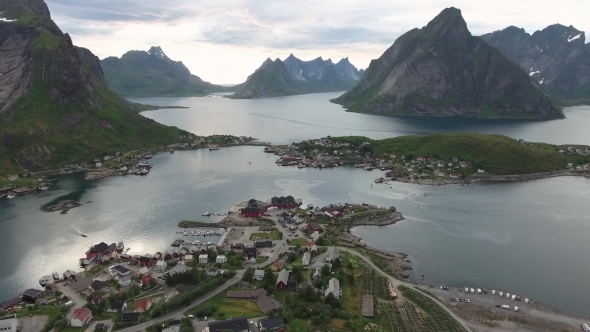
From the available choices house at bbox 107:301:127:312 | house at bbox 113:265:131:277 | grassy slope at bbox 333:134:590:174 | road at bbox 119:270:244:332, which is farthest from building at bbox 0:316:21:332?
grassy slope at bbox 333:134:590:174

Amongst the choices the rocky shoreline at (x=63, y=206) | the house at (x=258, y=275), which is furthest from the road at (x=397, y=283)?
the rocky shoreline at (x=63, y=206)

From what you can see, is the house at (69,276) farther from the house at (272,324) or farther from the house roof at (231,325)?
the house at (272,324)

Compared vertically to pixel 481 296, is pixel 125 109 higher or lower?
higher

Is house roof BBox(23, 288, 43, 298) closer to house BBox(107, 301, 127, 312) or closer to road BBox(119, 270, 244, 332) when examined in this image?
house BBox(107, 301, 127, 312)

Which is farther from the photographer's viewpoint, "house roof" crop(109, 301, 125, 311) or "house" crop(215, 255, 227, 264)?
"house" crop(215, 255, 227, 264)

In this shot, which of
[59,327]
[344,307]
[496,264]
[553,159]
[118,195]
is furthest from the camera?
[553,159]

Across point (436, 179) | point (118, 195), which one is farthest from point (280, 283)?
point (436, 179)

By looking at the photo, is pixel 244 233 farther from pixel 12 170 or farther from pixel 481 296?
pixel 12 170

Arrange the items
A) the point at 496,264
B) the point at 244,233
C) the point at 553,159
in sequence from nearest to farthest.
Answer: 1. the point at 496,264
2. the point at 244,233
3. the point at 553,159
